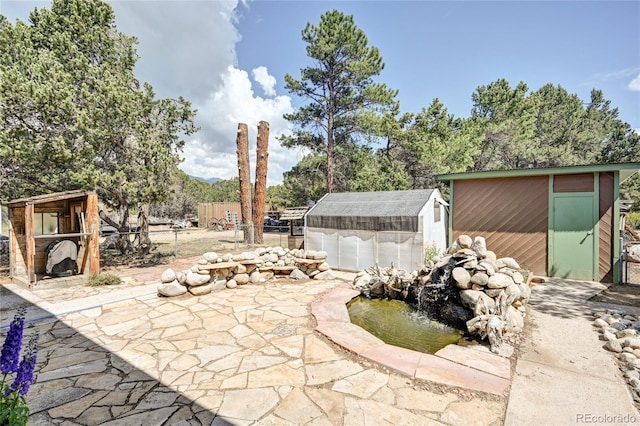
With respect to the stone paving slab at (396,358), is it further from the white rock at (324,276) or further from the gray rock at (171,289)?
the gray rock at (171,289)

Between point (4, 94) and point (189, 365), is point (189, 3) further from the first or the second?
point (189, 365)

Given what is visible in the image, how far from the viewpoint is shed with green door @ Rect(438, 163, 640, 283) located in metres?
6.12

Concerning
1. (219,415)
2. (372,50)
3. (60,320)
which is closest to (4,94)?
(60,320)

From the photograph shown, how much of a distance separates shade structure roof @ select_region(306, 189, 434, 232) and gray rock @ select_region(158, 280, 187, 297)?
389 centimetres

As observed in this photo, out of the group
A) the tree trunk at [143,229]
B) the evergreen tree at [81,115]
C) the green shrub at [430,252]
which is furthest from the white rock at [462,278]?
the tree trunk at [143,229]

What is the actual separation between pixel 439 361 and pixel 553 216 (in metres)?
5.92

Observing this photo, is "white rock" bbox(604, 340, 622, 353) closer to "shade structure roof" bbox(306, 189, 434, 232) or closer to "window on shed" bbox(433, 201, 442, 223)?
"shade structure roof" bbox(306, 189, 434, 232)

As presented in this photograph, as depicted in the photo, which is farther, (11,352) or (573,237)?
(573,237)

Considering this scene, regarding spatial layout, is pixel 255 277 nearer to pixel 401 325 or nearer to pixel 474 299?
pixel 401 325

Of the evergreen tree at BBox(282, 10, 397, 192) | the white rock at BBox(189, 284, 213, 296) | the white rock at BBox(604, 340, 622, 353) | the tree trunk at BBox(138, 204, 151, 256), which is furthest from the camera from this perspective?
the evergreen tree at BBox(282, 10, 397, 192)

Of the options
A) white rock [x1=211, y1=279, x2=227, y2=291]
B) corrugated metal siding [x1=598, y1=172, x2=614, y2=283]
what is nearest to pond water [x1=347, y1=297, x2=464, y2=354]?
white rock [x1=211, y1=279, x2=227, y2=291]

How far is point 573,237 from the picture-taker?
6.44 meters

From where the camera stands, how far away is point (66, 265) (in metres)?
6.48

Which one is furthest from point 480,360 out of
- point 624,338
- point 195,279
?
point 195,279
